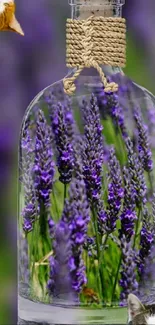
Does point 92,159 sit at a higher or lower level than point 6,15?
lower

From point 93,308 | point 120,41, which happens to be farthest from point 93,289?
point 120,41

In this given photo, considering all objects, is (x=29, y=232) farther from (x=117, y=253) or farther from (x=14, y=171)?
(x=14, y=171)

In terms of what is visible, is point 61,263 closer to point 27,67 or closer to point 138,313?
point 138,313

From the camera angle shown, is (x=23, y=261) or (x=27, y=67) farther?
(x=27, y=67)

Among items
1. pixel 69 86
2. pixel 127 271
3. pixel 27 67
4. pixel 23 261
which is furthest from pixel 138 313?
pixel 27 67

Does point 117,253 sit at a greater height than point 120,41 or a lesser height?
lesser

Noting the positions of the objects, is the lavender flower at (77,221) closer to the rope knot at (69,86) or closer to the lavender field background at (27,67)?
the rope knot at (69,86)
